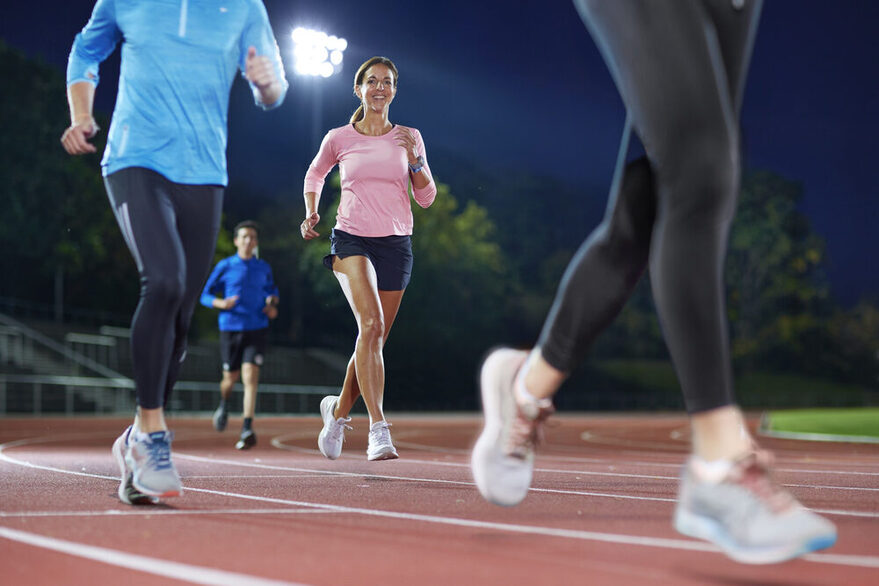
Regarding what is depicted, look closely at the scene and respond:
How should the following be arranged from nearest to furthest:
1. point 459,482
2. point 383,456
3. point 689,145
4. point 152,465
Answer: point 689,145, point 152,465, point 459,482, point 383,456

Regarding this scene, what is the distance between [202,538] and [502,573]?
0.99 m

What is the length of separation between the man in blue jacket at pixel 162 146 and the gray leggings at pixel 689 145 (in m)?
1.83

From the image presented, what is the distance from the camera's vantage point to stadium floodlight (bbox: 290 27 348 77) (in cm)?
2048

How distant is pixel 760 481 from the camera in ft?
8.48

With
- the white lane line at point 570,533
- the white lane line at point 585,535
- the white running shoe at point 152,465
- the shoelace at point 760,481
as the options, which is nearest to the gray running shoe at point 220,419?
the white lane line at point 570,533

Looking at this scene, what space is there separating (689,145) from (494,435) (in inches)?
45.5

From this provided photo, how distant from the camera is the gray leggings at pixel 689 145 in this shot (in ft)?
9.06

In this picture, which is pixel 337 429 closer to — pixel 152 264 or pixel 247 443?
pixel 152 264

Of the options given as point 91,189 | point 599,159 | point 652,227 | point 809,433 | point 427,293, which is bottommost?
point 809,433

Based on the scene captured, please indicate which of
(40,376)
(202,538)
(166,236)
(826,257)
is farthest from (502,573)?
(826,257)

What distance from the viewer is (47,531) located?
315 centimetres

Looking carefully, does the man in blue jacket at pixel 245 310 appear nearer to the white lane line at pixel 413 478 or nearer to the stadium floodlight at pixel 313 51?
the white lane line at pixel 413 478

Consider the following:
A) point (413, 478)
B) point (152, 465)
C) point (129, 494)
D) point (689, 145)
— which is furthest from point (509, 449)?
point (413, 478)

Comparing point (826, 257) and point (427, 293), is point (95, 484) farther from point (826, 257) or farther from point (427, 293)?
point (826, 257)
